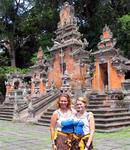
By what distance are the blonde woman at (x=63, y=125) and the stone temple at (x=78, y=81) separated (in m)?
8.79

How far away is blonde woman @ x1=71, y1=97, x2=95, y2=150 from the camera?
4848mm

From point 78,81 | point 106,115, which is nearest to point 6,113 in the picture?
point 78,81

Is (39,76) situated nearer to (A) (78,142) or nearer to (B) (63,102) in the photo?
(B) (63,102)

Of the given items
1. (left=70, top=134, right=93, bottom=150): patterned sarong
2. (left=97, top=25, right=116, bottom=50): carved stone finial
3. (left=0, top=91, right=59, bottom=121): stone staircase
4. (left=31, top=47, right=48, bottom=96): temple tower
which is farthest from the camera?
(left=31, top=47, right=48, bottom=96): temple tower

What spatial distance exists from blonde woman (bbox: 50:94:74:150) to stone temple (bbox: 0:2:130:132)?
8790mm

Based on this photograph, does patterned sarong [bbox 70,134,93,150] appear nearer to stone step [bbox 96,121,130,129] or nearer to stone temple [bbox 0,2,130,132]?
stone temple [bbox 0,2,130,132]

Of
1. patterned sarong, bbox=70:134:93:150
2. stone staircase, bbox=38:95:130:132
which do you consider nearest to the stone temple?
stone staircase, bbox=38:95:130:132

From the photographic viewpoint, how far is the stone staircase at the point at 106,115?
14.0 metres

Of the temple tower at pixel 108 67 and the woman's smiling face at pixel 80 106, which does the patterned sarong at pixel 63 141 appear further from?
the temple tower at pixel 108 67

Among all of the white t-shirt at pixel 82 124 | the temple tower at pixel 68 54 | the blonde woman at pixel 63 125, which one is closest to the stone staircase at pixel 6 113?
the temple tower at pixel 68 54

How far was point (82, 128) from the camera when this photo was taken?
195 inches

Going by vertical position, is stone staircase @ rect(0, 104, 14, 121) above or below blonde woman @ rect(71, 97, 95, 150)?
below

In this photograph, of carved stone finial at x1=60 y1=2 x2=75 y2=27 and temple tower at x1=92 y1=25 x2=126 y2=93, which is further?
carved stone finial at x1=60 y1=2 x2=75 y2=27

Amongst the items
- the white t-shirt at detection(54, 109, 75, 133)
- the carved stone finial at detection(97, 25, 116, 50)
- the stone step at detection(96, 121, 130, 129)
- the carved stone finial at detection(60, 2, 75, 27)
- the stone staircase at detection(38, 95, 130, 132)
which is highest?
the carved stone finial at detection(60, 2, 75, 27)
